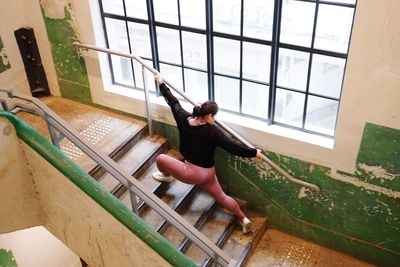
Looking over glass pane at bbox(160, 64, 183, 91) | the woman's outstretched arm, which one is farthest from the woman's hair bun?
glass pane at bbox(160, 64, 183, 91)

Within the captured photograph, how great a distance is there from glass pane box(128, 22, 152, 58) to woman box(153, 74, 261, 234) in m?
0.62

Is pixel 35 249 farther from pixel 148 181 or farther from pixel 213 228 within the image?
pixel 213 228

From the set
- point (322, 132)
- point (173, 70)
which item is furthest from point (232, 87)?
point (322, 132)

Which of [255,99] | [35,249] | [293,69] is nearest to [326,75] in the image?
[293,69]

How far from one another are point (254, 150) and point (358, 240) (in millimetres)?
1597

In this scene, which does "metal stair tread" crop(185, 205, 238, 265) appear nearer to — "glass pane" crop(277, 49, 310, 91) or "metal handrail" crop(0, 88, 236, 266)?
"metal handrail" crop(0, 88, 236, 266)

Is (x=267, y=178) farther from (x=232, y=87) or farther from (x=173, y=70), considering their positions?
(x=173, y=70)

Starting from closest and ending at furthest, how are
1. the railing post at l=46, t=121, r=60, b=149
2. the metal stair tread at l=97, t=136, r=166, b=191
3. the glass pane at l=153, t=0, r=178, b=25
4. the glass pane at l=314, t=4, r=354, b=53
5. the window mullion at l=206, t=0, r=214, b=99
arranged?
the railing post at l=46, t=121, r=60, b=149, the glass pane at l=314, t=4, r=354, b=53, the window mullion at l=206, t=0, r=214, b=99, the glass pane at l=153, t=0, r=178, b=25, the metal stair tread at l=97, t=136, r=166, b=191

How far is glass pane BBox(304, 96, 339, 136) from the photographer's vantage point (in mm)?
4600

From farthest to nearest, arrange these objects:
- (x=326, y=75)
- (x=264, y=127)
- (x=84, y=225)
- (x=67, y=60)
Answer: (x=67, y=60) → (x=264, y=127) → (x=326, y=75) → (x=84, y=225)

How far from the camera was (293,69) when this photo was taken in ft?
15.1

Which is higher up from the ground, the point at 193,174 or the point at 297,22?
the point at 297,22

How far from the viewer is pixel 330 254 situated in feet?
17.2

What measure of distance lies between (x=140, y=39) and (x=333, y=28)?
2.22 meters
